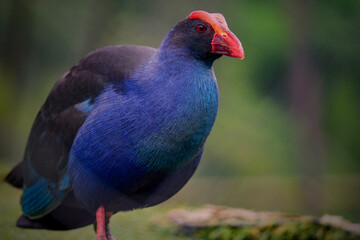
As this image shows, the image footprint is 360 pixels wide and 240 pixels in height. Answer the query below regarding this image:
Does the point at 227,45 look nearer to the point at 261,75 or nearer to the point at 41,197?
the point at 261,75

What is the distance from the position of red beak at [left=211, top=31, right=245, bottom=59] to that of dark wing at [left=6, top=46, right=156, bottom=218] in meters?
0.32

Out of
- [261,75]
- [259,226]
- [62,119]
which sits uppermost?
[261,75]

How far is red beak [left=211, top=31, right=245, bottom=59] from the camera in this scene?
1.56m

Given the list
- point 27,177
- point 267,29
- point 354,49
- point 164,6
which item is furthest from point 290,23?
point 27,177

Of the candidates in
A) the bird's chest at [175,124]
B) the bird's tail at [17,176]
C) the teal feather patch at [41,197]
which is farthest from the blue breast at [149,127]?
the bird's tail at [17,176]

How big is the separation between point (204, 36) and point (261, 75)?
2.60 ft

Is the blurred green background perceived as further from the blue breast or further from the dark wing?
the blue breast

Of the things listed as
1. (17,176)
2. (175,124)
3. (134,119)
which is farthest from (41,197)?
(175,124)

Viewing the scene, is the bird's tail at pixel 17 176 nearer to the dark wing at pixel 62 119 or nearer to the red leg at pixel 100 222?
the dark wing at pixel 62 119

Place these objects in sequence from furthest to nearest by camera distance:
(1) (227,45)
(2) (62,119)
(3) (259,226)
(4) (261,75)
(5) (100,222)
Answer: (4) (261,75) → (3) (259,226) → (2) (62,119) → (5) (100,222) → (1) (227,45)

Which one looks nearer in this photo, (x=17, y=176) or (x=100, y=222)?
(x=100, y=222)

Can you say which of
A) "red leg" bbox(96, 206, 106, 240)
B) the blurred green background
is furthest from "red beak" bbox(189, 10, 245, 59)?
"red leg" bbox(96, 206, 106, 240)

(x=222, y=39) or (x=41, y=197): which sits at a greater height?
(x=222, y=39)

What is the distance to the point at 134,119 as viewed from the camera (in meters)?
1.62
